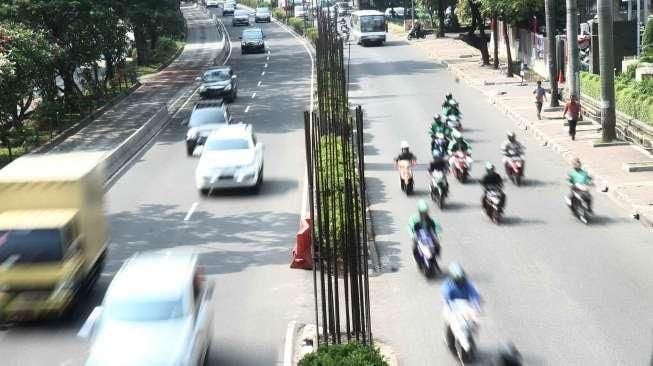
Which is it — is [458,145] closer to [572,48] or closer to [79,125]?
[572,48]

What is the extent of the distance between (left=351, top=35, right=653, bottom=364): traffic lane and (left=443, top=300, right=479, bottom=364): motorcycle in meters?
0.56

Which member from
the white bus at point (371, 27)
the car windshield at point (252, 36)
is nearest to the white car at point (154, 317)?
the car windshield at point (252, 36)

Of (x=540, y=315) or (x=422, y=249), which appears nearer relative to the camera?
(x=540, y=315)

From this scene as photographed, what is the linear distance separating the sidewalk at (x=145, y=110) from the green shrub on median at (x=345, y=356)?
19542 mm

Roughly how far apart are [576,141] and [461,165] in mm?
5943

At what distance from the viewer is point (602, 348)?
45.1 ft

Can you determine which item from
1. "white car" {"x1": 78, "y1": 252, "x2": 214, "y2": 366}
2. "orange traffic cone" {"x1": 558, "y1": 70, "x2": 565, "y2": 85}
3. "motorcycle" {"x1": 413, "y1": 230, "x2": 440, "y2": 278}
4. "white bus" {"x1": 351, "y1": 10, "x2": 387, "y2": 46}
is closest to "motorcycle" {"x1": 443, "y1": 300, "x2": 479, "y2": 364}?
"white car" {"x1": 78, "y1": 252, "x2": 214, "y2": 366}

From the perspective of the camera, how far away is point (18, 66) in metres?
33.2

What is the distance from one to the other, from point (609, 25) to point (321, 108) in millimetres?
8525

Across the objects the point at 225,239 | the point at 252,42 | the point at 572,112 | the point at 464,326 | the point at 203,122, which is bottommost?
the point at 225,239

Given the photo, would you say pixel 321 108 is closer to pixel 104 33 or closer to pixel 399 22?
pixel 104 33

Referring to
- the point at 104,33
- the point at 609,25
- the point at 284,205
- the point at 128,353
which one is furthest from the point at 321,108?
the point at 104,33

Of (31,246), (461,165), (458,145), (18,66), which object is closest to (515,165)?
(461,165)

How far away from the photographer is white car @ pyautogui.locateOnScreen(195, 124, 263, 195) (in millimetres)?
25703
